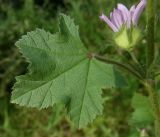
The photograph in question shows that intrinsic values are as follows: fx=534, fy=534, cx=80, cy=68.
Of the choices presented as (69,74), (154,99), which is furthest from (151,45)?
(69,74)

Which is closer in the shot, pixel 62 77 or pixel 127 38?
pixel 127 38

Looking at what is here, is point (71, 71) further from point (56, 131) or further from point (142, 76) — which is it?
point (56, 131)

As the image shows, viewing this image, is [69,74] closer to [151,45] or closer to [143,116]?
[151,45]

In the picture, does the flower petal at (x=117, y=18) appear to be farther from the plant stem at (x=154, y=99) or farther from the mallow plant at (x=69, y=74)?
the plant stem at (x=154, y=99)

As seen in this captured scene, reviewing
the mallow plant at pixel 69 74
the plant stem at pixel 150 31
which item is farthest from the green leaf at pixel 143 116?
the plant stem at pixel 150 31

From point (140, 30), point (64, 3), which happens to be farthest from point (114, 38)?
point (64, 3)
